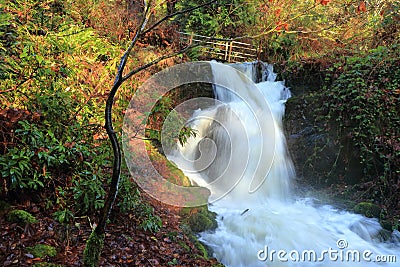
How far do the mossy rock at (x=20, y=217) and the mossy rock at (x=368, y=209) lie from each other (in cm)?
609

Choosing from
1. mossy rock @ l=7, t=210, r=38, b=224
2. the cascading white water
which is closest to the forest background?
mossy rock @ l=7, t=210, r=38, b=224

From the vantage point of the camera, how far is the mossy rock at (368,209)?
6.14m

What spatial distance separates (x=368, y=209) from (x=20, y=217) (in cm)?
630

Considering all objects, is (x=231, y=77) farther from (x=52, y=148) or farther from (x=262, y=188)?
(x=52, y=148)

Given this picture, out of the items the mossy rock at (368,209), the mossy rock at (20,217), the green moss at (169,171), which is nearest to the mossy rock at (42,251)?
the mossy rock at (20,217)

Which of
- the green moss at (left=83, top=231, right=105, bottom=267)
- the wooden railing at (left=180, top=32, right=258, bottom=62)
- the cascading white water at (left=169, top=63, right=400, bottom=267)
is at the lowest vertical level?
the cascading white water at (left=169, top=63, right=400, bottom=267)

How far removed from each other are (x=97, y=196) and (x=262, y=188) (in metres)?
5.00

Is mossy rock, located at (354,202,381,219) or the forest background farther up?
the forest background

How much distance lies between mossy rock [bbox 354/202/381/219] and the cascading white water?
0.15m

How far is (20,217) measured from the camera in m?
3.12

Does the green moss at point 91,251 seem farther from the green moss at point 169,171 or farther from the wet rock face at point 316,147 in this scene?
the wet rock face at point 316,147

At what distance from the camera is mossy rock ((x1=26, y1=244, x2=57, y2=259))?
275cm

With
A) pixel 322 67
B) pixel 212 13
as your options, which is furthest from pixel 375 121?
pixel 212 13

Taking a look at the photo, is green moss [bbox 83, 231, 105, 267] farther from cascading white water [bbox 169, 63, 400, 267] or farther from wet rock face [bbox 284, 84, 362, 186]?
wet rock face [bbox 284, 84, 362, 186]
